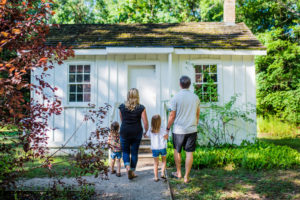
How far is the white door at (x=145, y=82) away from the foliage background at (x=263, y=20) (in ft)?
28.8

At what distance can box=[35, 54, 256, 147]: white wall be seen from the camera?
8.46 meters

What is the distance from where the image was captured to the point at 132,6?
61.4 feet

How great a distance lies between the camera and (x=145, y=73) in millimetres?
8727

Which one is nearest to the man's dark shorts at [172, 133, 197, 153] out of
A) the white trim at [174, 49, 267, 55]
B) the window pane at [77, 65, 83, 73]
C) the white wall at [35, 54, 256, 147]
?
the white wall at [35, 54, 256, 147]

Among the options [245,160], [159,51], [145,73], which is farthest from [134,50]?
[245,160]

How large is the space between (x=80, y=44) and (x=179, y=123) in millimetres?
5367

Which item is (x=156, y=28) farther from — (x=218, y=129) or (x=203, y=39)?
(x=218, y=129)

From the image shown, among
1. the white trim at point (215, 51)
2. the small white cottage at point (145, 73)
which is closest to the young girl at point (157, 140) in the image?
the small white cottage at point (145, 73)

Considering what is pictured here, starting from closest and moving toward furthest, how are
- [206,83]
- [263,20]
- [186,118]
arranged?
[186,118]
[206,83]
[263,20]

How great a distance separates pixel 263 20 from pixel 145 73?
46.8 feet

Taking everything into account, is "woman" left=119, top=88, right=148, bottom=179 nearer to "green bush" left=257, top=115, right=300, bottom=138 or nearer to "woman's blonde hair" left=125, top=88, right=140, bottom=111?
"woman's blonde hair" left=125, top=88, right=140, bottom=111

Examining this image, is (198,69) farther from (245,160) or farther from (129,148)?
(129,148)

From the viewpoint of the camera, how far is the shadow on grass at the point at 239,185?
4301mm

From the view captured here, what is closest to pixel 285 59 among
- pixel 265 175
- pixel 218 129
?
pixel 218 129
